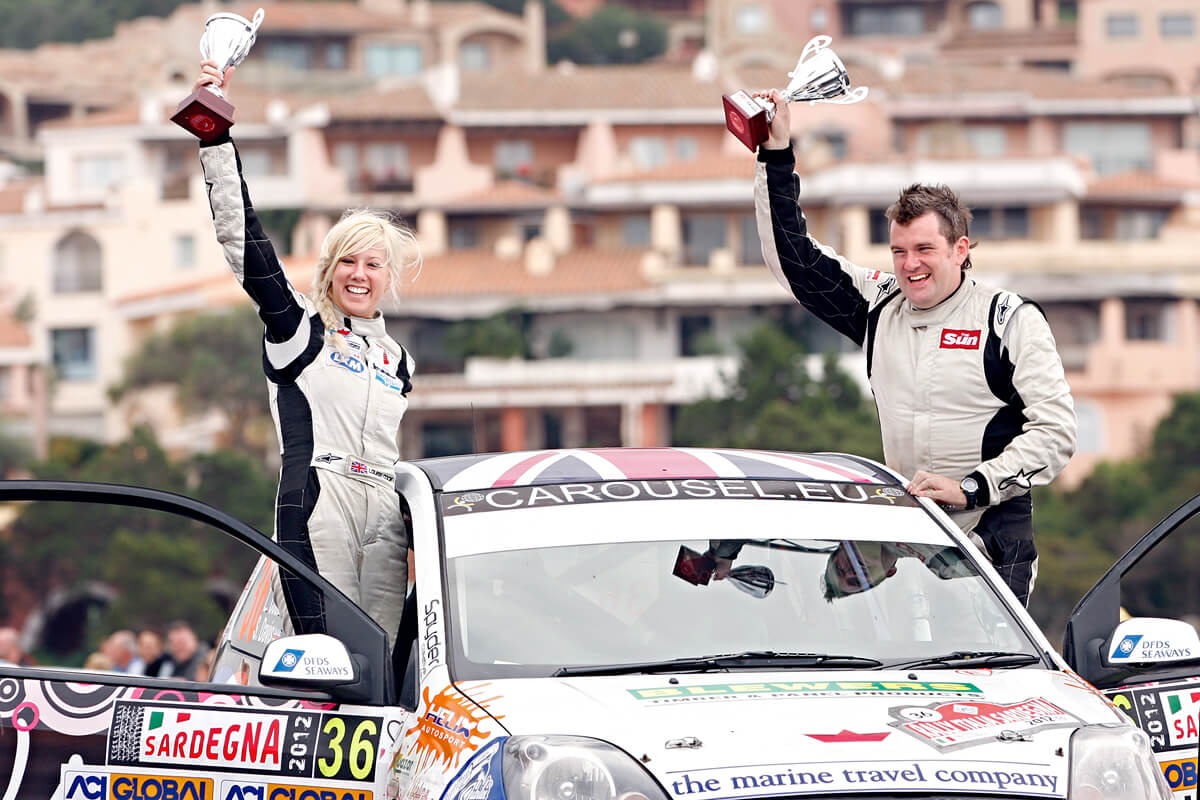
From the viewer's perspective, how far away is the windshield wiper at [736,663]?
193 inches

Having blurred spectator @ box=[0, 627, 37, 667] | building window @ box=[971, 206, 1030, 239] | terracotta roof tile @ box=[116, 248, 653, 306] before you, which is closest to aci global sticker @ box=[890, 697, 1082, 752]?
blurred spectator @ box=[0, 627, 37, 667]

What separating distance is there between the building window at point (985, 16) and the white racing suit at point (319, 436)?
358ft

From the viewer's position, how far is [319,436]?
607 centimetres

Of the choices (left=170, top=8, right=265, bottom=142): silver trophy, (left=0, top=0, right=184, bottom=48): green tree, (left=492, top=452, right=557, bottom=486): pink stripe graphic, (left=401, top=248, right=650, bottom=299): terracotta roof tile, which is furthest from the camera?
(left=0, top=0, right=184, bottom=48): green tree

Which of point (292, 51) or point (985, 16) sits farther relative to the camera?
point (985, 16)

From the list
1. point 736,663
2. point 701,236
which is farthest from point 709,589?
point 701,236

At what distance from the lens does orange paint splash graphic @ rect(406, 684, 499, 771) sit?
15.1 feet

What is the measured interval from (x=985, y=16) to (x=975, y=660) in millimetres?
110788

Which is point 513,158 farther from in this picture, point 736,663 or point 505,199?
point 736,663

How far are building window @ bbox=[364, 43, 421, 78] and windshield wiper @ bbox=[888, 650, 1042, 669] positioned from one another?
10241 centimetres

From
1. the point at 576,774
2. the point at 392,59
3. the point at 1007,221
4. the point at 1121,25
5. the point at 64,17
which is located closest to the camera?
the point at 576,774

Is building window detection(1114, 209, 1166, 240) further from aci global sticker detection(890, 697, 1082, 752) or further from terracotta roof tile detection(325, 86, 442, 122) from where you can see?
aci global sticker detection(890, 697, 1082, 752)

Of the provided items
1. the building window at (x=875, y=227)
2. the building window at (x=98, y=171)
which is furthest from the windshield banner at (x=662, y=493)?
the building window at (x=98, y=171)

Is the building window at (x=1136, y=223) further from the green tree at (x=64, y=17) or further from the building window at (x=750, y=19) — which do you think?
the green tree at (x=64, y=17)
